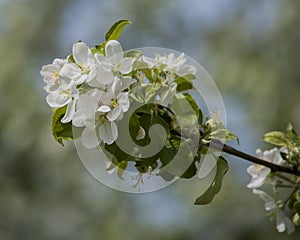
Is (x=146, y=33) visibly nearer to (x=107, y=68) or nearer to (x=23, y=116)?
(x=23, y=116)

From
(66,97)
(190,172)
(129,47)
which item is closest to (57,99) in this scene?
(66,97)

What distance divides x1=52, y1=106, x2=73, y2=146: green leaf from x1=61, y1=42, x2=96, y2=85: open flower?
0.19ft

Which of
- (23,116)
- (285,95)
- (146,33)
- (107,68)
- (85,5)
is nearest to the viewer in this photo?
(107,68)

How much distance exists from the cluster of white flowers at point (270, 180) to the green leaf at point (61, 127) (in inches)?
18.5

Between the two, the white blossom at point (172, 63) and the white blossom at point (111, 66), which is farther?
the white blossom at point (172, 63)

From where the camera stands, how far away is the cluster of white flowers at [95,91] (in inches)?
36.4

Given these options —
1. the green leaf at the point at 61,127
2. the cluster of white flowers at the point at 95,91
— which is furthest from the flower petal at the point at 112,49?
the green leaf at the point at 61,127

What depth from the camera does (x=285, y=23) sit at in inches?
253

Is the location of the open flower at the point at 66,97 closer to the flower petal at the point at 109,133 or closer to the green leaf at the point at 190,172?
the flower petal at the point at 109,133

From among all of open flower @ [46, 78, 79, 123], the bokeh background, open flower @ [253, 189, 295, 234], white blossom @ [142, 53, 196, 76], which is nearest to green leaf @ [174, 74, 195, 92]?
white blossom @ [142, 53, 196, 76]

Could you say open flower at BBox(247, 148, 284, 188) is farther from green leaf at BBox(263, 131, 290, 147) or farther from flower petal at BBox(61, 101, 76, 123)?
flower petal at BBox(61, 101, 76, 123)

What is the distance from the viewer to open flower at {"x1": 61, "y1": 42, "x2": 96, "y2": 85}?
3.06 feet

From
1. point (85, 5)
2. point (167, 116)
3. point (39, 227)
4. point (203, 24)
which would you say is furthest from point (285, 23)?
point (167, 116)

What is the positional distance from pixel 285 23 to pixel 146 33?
161 cm
